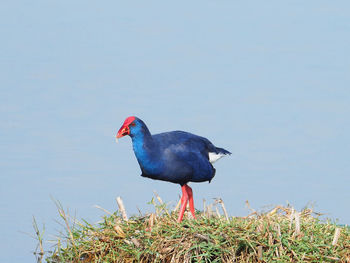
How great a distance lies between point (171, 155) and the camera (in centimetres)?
828

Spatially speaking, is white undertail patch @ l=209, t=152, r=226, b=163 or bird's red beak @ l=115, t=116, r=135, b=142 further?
white undertail patch @ l=209, t=152, r=226, b=163

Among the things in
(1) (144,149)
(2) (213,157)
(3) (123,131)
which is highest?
(3) (123,131)

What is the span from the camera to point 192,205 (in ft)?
28.3

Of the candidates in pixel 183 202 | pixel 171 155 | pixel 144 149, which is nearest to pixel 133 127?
pixel 144 149

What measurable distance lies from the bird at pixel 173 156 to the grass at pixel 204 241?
0.63 meters

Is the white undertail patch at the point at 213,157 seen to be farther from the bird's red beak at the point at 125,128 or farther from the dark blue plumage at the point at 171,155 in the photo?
the bird's red beak at the point at 125,128

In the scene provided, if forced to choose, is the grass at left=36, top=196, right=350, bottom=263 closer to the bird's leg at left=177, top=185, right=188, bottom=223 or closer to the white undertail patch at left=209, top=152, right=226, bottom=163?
the bird's leg at left=177, top=185, right=188, bottom=223

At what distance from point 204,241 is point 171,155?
5.56 feet

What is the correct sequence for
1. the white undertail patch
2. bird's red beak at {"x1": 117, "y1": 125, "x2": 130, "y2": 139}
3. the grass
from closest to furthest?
1. the grass
2. bird's red beak at {"x1": 117, "y1": 125, "x2": 130, "y2": 139}
3. the white undertail patch

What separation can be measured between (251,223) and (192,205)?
1580mm

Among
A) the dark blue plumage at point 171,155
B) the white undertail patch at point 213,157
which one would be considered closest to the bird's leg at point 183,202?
the dark blue plumage at point 171,155

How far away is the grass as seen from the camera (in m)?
6.79

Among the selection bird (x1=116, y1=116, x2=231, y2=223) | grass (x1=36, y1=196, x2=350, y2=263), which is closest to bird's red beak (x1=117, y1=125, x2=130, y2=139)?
bird (x1=116, y1=116, x2=231, y2=223)

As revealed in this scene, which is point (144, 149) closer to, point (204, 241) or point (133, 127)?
point (133, 127)
